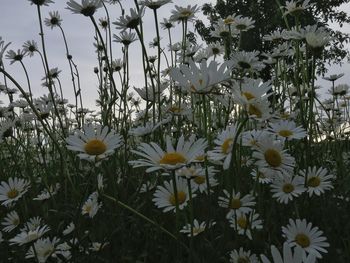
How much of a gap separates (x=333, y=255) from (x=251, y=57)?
1.13 metres

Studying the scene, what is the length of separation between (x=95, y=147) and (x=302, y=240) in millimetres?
714

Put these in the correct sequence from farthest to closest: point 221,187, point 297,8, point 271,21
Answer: point 271,21 → point 297,8 → point 221,187

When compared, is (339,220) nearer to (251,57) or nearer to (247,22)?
(251,57)

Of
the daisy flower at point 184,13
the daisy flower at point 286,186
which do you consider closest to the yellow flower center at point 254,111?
the daisy flower at point 286,186

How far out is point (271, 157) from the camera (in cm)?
158

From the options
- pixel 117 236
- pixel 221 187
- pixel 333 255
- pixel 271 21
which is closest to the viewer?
pixel 333 255

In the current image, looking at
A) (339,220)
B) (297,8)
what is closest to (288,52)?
(297,8)

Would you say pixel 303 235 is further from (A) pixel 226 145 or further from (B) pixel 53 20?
(B) pixel 53 20

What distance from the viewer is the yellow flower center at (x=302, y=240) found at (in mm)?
1525

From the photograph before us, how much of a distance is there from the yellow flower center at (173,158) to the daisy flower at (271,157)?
31 cm

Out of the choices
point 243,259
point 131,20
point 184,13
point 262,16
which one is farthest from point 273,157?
point 262,16

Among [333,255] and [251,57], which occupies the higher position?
[251,57]

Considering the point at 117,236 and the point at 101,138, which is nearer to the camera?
the point at 101,138

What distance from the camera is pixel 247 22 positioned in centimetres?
342
